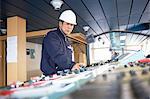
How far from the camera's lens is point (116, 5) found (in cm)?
412

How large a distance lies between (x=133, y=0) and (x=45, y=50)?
2.49 meters

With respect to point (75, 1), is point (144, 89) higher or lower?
lower

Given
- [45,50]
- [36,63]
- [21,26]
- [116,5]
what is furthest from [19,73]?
[36,63]

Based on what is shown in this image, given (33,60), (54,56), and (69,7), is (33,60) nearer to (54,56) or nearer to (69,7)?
(69,7)

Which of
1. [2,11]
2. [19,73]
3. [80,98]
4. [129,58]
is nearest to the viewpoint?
[80,98]

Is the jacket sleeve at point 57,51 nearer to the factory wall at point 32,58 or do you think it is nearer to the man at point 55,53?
the man at point 55,53

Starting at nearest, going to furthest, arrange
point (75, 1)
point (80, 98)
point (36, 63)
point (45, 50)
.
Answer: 1. point (80, 98)
2. point (45, 50)
3. point (75, 1)
4. point (36, 63)

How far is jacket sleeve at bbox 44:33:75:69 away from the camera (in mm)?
2135

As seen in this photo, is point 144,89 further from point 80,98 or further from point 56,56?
point 56,56

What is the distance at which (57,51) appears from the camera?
2154 millimetres

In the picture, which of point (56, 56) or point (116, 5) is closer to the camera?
point (56, 56)

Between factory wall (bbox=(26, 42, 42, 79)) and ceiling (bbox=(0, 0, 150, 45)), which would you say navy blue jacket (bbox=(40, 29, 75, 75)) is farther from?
factory wall (bbox=(26, 42, 42, 79))

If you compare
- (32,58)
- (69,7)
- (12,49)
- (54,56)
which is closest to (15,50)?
(12,49)

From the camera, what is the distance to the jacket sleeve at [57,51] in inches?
84.0
